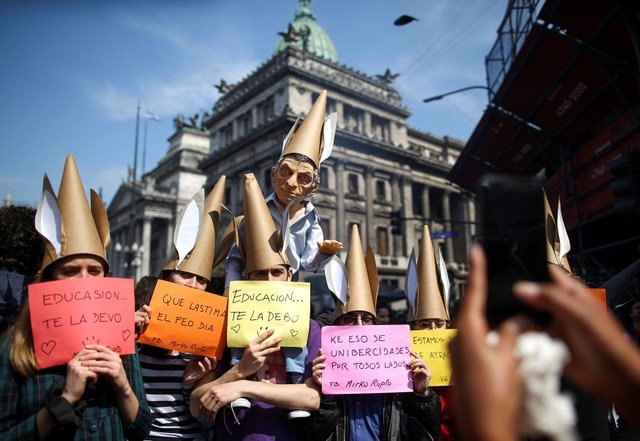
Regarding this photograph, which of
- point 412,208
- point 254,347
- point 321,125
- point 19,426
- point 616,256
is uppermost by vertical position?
point 412,208

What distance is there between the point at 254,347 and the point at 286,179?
1273 millimetres

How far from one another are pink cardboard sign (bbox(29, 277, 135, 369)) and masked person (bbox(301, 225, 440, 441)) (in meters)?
1.01

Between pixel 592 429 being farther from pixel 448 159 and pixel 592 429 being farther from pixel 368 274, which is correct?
pixel 448 159

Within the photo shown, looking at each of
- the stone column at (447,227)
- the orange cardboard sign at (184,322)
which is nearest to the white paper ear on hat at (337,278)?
the orange cardboard sign at (184,322)

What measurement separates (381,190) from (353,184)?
3079mm

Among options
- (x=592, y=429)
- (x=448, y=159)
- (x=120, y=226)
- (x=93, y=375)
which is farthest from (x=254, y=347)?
(x=120, y=226)

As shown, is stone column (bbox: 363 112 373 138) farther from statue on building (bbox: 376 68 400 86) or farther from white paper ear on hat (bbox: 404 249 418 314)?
white paper ear on hat (bbox: 404 249 418 314)

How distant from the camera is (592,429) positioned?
1854mm

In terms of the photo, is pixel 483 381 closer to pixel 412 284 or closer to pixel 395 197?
pixel 412 284

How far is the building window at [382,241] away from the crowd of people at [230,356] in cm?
3392

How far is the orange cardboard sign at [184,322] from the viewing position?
232 cm

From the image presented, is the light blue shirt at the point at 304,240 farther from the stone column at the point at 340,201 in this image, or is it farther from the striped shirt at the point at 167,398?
the stone column at the point at 340,201

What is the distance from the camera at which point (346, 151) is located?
117 feet

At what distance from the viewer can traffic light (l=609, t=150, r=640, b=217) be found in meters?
5.17
